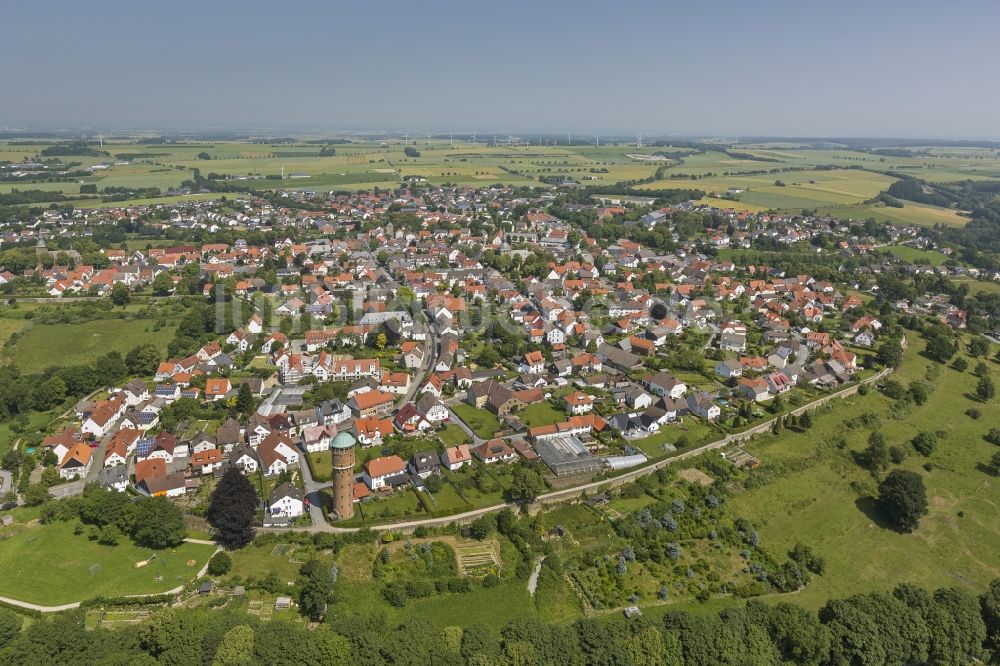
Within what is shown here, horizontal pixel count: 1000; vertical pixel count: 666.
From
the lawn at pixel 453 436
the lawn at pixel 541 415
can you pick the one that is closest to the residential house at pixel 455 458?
the lawn at pixel 453 436

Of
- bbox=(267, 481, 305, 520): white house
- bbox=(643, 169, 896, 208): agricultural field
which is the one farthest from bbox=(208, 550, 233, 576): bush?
bbox=(643, 169, 896, 208): agricultural field

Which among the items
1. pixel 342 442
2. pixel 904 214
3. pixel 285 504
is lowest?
A: pixel 285 504

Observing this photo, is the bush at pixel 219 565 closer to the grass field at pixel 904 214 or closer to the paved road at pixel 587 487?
the paved road at pixel 587 487

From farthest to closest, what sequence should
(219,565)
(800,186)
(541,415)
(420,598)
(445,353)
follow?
(800,186) < (445,353) < (541,415) < (219,565) < (420,598)

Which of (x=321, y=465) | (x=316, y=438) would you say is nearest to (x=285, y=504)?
(x=321, y=465)

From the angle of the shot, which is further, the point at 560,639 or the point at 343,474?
the point at 343,474

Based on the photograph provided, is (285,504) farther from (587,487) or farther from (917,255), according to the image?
(917,255)
